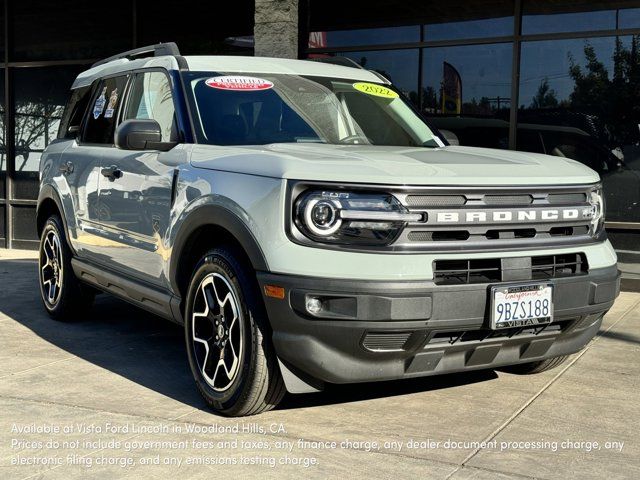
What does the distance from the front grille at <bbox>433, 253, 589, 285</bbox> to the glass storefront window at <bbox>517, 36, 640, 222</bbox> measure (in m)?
4.73

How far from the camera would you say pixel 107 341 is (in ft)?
19.5

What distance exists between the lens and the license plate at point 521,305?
3.80m

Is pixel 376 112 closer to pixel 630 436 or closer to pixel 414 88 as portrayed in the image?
pixel 630 436

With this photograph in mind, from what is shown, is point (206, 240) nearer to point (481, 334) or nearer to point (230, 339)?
point (230, 339)

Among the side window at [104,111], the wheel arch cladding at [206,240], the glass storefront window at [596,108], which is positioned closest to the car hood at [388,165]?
the wheel arch cladding at [206,240]

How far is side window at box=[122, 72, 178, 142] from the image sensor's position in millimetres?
4898

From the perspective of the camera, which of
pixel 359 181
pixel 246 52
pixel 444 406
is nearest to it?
pixel 359 181

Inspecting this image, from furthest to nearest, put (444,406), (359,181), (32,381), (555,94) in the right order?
(555,94)
(32,381)
(444,406)
(359,181)

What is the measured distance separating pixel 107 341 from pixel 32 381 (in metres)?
1.12

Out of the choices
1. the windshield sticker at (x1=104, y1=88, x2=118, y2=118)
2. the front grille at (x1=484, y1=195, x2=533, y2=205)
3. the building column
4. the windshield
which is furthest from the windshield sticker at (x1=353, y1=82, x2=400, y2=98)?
the building column

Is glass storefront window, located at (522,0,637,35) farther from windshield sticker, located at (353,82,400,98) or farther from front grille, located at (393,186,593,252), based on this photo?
front grille, located at (393,186,593,252)

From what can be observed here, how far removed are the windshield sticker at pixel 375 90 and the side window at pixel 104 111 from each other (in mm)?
1551

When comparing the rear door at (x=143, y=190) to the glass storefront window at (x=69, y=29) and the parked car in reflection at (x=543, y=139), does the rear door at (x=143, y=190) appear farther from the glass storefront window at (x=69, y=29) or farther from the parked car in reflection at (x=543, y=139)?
the glass storefront window at (x=69, y=29)

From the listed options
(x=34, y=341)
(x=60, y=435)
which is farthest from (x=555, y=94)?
(x=60, y=435)
